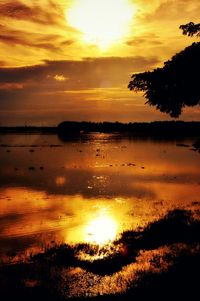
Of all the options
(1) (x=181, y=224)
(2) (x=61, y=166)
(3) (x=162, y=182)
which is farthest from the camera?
(2) (x=61, y=166)

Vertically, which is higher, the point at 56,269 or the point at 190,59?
the point at 190,59

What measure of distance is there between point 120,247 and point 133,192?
19.5 meters

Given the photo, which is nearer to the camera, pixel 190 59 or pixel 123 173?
pixel 190 59

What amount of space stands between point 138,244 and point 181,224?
13.7ft

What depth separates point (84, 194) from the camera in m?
37.3

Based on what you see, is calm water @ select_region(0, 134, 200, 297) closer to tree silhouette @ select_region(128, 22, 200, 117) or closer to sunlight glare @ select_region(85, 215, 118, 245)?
sunlight glare @ select_region(85, 215, 118, 245)

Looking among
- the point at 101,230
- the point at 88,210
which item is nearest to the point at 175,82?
the point at 101,230

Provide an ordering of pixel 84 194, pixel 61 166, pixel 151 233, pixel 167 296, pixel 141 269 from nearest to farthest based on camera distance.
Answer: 1. pixel 167 296
2. pixel 141 269
3. pixel 151 233
4. pixel 84 194
5. pixel 61 166

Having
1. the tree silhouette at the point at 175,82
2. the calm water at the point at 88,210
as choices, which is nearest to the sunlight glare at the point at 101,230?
the calm water at the point at 88,210

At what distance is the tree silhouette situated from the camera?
21.6 meters

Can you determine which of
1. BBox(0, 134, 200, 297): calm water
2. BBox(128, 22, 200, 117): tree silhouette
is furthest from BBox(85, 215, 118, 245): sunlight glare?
BBox(128, 22, 200, 117): tree silhouette

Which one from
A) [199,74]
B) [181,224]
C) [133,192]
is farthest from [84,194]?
[199,74]

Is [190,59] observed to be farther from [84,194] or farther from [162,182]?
[162,182]

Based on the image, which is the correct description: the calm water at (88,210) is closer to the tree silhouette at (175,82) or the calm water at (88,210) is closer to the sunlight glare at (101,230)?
the sunlight glare at (101,230)
